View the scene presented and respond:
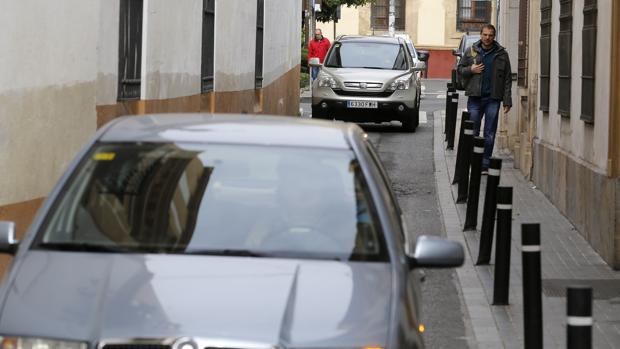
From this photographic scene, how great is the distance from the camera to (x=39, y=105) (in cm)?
1051

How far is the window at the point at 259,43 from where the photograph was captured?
23.2 metres

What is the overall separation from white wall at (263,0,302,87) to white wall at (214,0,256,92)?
1574 millimetres

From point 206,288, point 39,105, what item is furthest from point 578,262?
point 206,288

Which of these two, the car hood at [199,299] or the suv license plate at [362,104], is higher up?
the suv license plate at [362,104]

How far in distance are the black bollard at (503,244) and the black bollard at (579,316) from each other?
467 cm

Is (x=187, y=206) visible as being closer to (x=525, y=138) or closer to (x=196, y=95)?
(x=196, y=95)

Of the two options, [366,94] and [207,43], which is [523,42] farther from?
[207,43]

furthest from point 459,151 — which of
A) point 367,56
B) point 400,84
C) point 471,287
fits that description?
point 367,56

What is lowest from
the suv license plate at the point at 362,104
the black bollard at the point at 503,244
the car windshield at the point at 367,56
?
the black bollard at the point at 503,244

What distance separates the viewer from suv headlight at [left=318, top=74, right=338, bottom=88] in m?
26.0

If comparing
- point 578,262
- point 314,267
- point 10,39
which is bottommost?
point 578,262

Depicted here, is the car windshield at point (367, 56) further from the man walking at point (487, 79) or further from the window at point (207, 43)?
the window at point (207, 43)

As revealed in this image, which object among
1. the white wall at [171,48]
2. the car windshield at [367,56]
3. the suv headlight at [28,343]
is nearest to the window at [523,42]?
the car windshield at [367,56]

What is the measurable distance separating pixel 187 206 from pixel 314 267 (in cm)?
74
